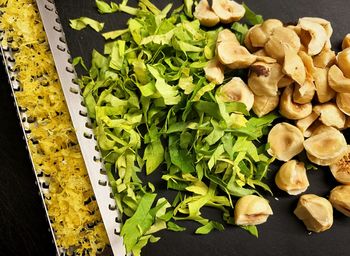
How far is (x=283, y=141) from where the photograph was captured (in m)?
1.46

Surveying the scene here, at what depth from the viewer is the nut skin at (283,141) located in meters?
1.45

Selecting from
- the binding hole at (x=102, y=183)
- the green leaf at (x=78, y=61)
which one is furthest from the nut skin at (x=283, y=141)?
the green leaf at (x=78, y=61)

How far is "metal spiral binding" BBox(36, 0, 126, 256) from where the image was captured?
51.5 inches

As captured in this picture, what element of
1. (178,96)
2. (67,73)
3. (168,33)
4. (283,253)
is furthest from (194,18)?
(283,253)

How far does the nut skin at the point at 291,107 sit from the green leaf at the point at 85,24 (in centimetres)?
59

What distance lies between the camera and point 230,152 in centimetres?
142

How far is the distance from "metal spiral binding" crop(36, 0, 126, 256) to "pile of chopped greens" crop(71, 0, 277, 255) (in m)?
0.05

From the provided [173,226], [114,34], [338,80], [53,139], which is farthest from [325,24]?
[53,139]

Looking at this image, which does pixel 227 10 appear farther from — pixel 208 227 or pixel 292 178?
pixel 208 227

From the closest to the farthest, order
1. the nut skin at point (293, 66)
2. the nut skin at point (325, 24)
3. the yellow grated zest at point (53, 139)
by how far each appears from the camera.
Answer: the yellow grated zest at point (53, 139) < the nut skin at point (293, 66) < the nut skin at point (325, 24)

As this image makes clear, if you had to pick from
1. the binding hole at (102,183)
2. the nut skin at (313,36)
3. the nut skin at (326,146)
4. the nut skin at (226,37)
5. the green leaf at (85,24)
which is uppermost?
the nut skin at (313,36)

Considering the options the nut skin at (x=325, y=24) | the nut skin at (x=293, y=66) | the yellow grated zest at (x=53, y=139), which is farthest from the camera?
the nut skin at (x=325, y=24)

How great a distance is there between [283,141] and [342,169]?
180 millimetres

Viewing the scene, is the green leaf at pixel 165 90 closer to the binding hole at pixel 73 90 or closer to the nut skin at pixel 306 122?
the binding hole at pixel 73 90
